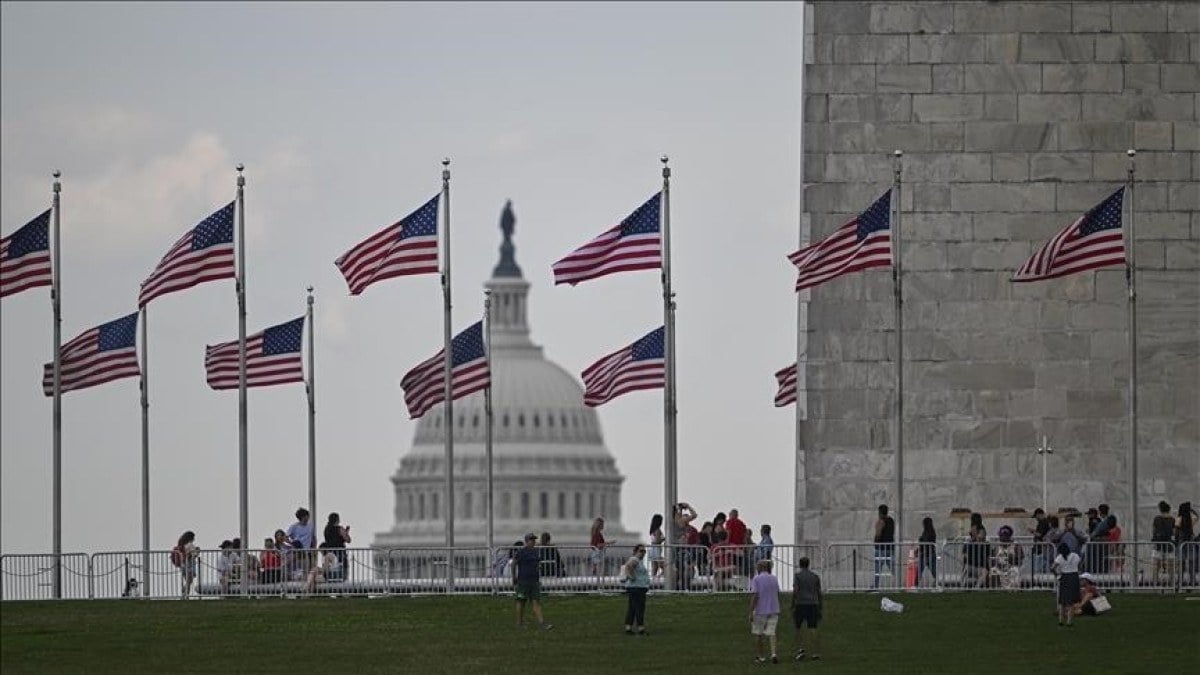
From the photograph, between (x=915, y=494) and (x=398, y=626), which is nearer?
(x=398, y=626)

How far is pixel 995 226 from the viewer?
79250 millimetres

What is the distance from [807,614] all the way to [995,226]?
73.7 ft

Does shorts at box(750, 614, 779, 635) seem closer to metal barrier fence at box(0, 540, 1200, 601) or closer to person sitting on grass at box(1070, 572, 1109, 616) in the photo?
person sitting on grass at box(1070, 572, 1109, 616)

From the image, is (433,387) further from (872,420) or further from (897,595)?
(897,595)

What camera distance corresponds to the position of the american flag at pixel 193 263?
7331 cm

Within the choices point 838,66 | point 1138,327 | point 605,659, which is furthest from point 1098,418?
point 605,659

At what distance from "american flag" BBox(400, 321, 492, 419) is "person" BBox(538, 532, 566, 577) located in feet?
19.3

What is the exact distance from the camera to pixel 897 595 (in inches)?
2643

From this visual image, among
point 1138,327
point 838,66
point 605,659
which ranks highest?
point 838,66

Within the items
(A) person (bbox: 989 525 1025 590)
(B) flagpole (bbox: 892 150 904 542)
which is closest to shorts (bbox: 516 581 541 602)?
(A) person (bbox: 989 525 1025 590)

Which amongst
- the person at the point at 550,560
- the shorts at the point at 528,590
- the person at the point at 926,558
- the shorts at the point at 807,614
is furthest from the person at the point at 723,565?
the shorts at the point at 807,614

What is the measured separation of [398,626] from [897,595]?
8.92m

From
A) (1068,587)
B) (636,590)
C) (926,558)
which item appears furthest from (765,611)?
(926,558)

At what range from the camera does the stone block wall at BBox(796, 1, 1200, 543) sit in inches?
3110
